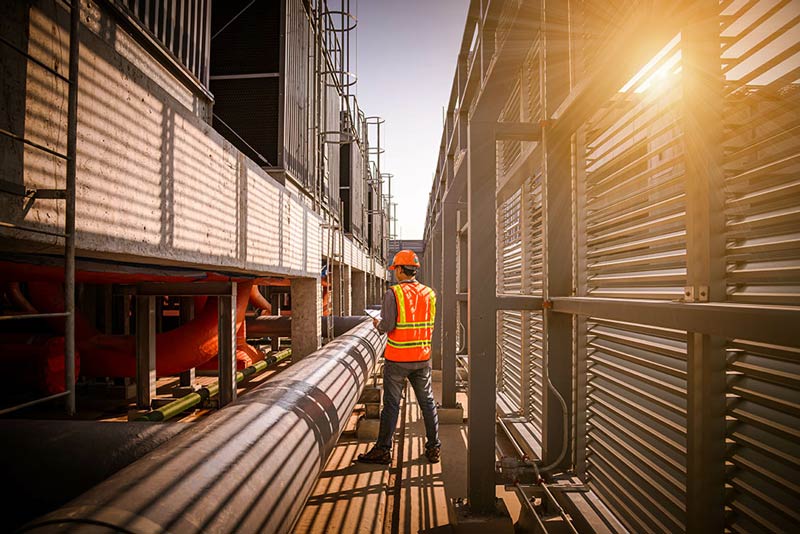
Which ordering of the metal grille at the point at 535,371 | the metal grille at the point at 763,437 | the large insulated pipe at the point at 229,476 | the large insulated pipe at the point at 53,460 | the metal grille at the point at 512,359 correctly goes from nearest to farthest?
the metal grille at the point at 763,437
the large insulated pipe at the point at 229,476
the large insulated pipe at the point at 53,460
the metal grille at the point at 535,371
the metal grille at the point at 512,359

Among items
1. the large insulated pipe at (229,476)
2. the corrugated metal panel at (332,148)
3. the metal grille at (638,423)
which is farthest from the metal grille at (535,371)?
the corrugated metal panel at (332,148)

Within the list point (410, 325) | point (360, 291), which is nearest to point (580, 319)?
point (410, 325)

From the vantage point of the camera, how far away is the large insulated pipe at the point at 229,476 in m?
1.49

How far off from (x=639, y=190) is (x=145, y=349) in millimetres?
5801

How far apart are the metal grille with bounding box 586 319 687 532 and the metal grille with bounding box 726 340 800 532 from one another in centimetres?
26

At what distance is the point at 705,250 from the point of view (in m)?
1.24

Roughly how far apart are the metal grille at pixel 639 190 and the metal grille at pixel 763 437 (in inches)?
17.7

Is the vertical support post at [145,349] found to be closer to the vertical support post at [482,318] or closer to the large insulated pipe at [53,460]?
the large insulated pipe at [53,460]

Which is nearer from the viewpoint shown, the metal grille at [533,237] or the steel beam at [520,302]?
the steel beam at [520,302]

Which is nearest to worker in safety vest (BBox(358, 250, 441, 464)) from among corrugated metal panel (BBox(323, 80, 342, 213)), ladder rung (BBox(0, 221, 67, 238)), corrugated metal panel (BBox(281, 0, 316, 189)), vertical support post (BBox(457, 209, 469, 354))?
vertical support post (BBox(457, 209, 469, 354))

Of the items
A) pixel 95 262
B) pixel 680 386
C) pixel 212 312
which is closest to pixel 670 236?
pixel 680 386

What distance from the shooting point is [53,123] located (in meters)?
1.99

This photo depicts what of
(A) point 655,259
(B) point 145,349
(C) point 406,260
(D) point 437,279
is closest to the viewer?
(A) point 655,259

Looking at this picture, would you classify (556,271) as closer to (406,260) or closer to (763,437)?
(763,437)
